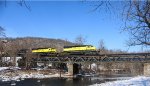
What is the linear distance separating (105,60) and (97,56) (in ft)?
9.53

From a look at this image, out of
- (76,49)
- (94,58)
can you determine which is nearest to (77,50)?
(76,49)

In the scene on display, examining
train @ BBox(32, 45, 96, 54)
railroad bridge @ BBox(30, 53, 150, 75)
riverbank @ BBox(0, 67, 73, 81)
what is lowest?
riverbank @ BBox(0, 67, 73, 81)

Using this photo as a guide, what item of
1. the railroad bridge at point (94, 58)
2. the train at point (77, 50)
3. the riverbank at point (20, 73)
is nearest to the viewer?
the riverbank at point (20, 73)

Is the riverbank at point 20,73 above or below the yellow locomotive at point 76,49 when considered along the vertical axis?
below

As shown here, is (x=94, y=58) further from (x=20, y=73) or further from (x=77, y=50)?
(x=20, y=73)

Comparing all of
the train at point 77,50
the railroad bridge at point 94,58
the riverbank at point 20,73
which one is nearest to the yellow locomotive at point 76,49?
the train at point 77,50

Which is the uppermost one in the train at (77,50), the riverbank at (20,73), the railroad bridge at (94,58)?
the train at (77,50)

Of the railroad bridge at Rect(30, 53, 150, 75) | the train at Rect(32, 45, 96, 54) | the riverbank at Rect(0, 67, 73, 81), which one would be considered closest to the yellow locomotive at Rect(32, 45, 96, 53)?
the train at Rect(32, 45, 96, 54)

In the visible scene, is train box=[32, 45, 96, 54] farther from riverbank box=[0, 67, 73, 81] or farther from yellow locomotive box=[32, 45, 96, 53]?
riverbank box=[0, 67, 73, 81]

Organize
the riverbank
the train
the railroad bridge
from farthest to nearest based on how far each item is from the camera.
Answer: the train, the railroad bridge, the riverbank

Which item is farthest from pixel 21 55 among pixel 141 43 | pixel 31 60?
pixel 141 43

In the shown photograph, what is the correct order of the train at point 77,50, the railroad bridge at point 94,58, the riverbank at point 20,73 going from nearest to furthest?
the riverbank at point 20,73 < the railroad bridge at point 94,58 < the train at point 77,50

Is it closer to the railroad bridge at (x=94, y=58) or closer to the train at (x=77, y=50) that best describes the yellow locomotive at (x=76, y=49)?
the train at (x=77, y=50)

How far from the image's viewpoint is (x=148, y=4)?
1402cm
